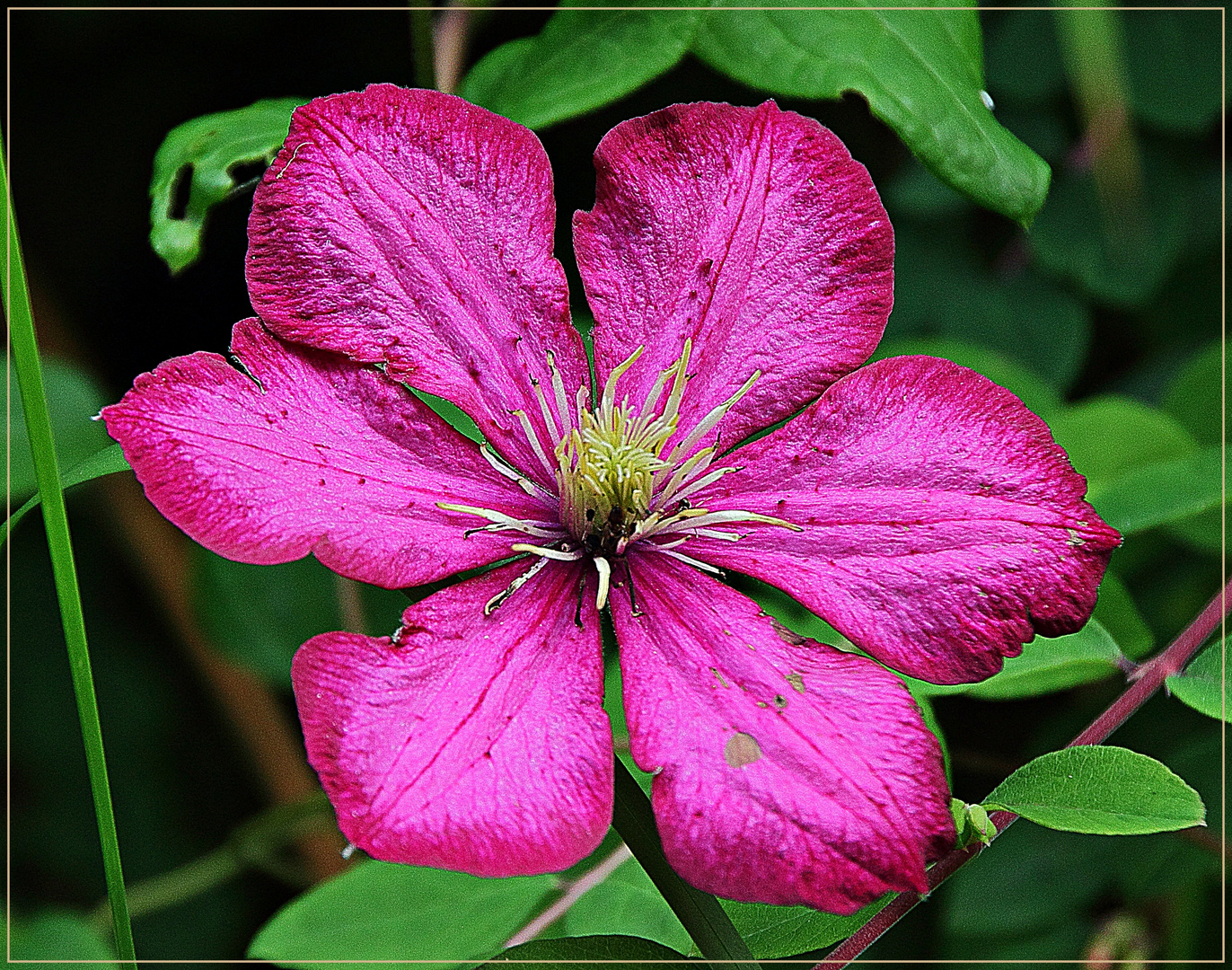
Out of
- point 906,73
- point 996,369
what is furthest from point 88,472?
point 996,369

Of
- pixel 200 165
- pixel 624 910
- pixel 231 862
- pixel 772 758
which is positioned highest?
pixel 200 165

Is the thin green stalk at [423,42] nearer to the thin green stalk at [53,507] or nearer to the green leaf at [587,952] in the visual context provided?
the thin green stalk at [53,507]

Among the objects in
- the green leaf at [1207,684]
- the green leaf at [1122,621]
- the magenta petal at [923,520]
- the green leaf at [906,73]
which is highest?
the green leaf at [906,73]

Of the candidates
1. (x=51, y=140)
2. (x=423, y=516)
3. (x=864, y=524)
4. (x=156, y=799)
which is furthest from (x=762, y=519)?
(x=51, y=140)

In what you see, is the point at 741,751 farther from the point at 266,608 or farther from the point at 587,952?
the point at 266,608

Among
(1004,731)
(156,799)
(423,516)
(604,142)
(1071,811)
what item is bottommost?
(156,799)

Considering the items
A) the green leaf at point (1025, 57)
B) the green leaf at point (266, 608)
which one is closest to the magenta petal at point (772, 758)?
the green leaf at point (266, 608)

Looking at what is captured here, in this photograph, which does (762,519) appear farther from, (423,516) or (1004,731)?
(1004,731)
